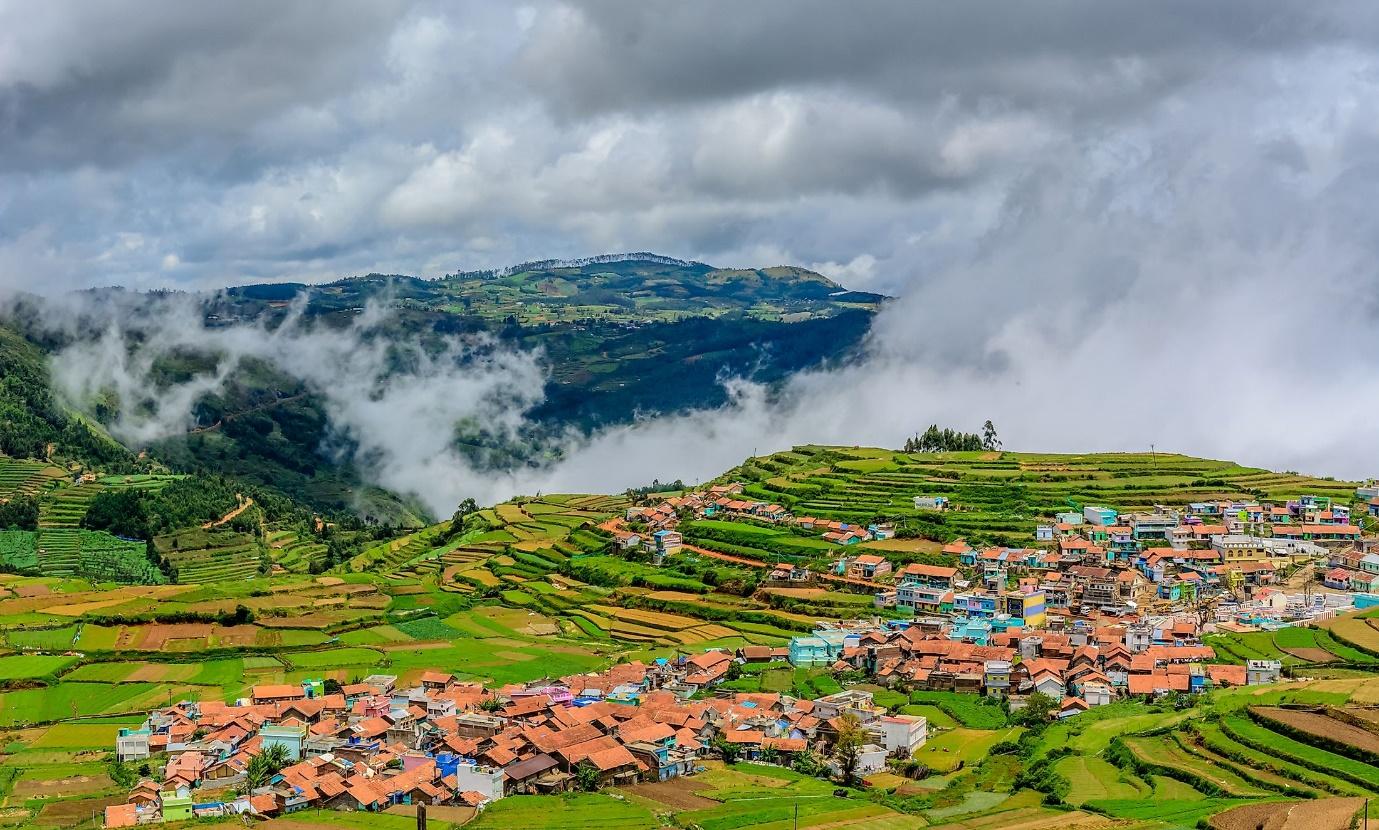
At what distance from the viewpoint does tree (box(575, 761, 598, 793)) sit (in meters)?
32.6

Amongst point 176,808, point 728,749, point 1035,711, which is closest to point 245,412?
point 728,749

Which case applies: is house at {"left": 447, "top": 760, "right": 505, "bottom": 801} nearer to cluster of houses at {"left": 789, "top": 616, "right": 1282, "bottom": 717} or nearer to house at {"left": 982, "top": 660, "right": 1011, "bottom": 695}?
cluster of houses at {"left": 789, "top": 616, "right": 1282, "bottom": 717}

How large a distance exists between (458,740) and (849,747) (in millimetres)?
10128

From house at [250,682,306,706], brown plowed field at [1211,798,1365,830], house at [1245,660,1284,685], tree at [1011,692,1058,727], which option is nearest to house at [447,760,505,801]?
house at [250,682,306,706]

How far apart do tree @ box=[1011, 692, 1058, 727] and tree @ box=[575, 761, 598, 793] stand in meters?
12.6

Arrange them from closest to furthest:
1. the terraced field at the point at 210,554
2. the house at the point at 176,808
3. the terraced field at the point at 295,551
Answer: the house at the point at 176,808, the terraced field at the point at 210,554, the terraced field at the point at 295,551

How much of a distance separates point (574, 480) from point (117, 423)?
A: 144ft

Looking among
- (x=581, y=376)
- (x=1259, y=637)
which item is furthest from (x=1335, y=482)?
(x=581, y=376)

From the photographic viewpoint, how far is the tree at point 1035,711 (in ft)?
124

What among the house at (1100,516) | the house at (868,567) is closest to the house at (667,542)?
the house at (868,567)

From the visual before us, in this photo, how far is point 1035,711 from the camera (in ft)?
127

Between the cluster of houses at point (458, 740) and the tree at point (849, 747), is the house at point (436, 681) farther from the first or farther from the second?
the tree at point (849, 747)

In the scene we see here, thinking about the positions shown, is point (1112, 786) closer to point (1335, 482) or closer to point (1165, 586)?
point (1165, 586)

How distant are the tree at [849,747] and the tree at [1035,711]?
5.65 metres
